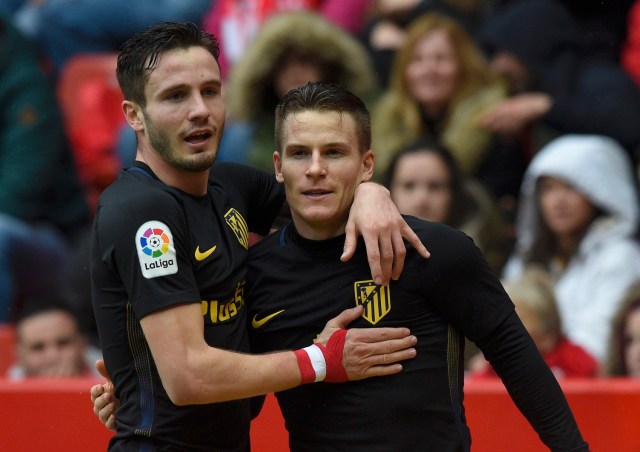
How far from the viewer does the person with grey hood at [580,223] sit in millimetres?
6230

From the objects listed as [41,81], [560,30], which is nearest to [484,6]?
[560,30]

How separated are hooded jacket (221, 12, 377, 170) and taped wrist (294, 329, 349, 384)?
3277mm

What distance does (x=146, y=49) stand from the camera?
373 centimetres

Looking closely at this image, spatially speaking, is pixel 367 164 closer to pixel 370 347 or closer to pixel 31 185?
pixel 370 347

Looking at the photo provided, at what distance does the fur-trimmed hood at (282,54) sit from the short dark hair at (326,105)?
3024 mm

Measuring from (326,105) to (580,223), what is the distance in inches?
120

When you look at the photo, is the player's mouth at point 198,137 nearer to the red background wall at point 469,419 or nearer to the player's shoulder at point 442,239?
the player's shoulder at point 442,239

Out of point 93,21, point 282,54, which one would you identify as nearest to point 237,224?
point 282,54

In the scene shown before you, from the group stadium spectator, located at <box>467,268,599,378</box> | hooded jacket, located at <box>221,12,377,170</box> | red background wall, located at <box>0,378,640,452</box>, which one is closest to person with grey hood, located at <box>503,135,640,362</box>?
stadium spectator, located at <box>467,268,599,378</box>

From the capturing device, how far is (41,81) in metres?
7.67

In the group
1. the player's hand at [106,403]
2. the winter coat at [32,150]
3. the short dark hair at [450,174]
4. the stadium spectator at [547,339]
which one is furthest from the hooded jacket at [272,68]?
the player's hand at [106,403]

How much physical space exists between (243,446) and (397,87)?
356cm

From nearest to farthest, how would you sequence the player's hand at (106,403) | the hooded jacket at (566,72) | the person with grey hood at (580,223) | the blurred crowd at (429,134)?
the player's hand at (106,403), the person with grey hood at (580,223), the blurred crowd at (429,134), the hooded jacket at (566,72)

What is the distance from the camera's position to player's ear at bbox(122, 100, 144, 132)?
12.4ft
